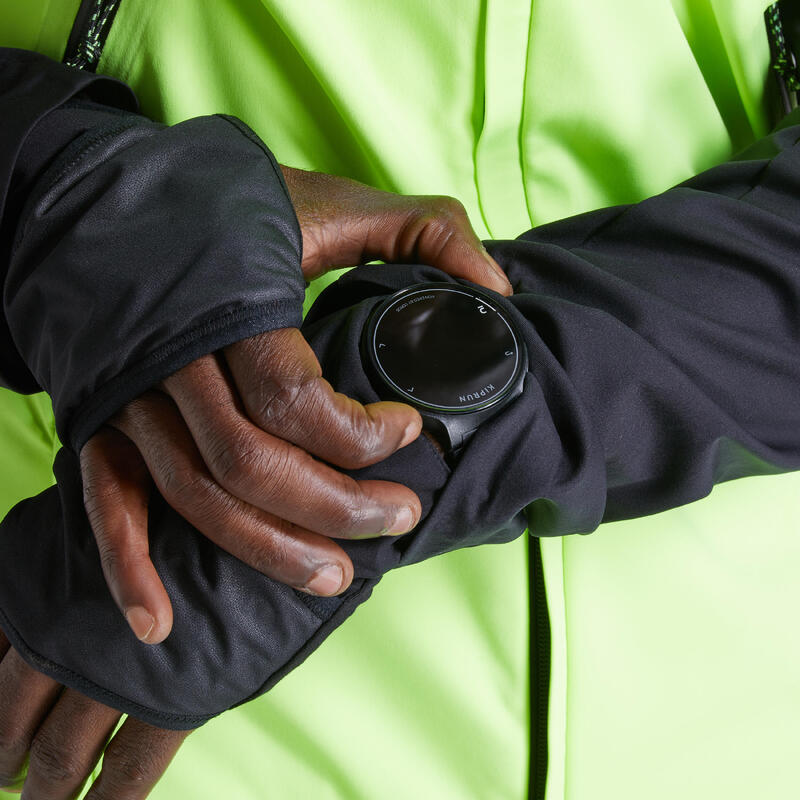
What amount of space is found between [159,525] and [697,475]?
0.40 meters

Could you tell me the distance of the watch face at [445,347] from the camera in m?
0.57

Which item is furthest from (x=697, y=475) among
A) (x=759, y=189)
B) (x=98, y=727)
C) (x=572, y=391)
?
(x=98, y=727)

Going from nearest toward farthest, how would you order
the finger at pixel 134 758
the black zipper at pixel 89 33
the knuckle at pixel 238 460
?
the knuckle at pixel 238 460
the finger at pixel 134 758
the black zipper at pixel 89 33

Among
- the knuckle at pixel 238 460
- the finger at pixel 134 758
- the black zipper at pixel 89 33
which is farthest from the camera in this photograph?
the black zipper at pixel 89 33

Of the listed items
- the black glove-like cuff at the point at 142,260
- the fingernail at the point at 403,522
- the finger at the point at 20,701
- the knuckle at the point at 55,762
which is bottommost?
the knuckle at the point at 55,762

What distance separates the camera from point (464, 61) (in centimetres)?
77

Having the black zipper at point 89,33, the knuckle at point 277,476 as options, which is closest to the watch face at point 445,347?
the knuckle at point 277,476

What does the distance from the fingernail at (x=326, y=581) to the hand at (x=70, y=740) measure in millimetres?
206

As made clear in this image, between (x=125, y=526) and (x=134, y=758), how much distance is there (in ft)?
0.68

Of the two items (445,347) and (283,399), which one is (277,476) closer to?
(283,399)

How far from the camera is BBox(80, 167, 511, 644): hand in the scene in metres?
0.52

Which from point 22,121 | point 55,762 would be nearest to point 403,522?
point 55,762

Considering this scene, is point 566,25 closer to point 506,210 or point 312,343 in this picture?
point 506,210

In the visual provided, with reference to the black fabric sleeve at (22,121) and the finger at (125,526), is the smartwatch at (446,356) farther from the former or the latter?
the black fabric sleeve at (22,121)
